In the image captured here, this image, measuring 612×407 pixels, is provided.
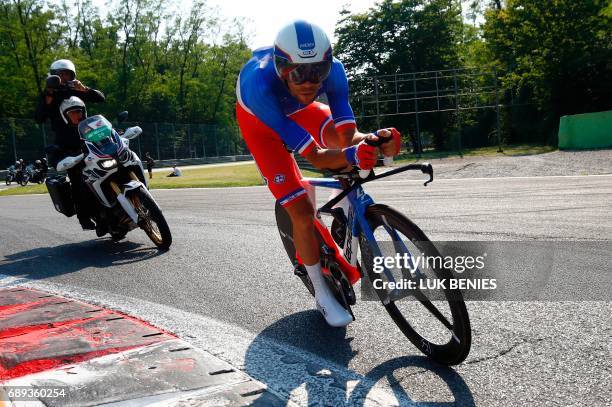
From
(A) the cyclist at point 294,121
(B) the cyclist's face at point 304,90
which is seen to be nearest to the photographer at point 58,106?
(A) the cyclist at point 294,121

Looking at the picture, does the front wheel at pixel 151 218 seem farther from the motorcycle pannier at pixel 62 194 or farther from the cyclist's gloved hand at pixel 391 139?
the cyclist's gloved hand at pixel 391 139

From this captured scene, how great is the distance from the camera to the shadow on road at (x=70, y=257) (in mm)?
5738

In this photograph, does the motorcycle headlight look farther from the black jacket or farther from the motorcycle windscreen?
the black jacket

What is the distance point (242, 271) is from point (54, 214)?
685 cm

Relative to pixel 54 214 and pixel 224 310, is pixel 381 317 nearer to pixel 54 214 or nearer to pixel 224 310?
pixel 224 310

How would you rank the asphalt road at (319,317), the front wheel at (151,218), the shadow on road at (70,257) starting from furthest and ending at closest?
the front wheel at (151,218) < the shadow on road at (70,257) < the asphalt road at (319,317)

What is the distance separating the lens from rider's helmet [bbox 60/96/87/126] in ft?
23.0

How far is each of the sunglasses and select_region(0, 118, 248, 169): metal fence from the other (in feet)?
81.3

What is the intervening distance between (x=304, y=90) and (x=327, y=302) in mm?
1273

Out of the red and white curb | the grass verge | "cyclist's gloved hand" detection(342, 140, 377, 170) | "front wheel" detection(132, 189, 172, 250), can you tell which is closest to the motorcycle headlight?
"front wheel" detection(132, 189, 172, 250)

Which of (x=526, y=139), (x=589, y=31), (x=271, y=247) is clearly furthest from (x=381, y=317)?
(x=526, y=139)

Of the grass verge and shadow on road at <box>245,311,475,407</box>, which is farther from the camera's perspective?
the grass verge

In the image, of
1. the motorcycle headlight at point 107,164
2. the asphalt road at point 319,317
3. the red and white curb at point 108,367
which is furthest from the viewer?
the motorcycle headlight at point 107,164

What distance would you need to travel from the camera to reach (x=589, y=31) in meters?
29.4
